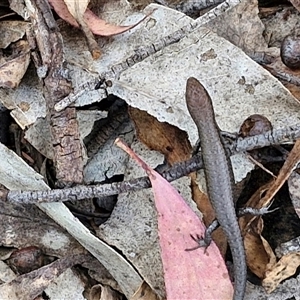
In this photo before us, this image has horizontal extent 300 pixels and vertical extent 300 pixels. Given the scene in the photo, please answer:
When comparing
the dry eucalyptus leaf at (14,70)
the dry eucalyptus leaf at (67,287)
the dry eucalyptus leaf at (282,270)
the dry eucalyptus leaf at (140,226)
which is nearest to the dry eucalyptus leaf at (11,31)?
the dry eucalyptus leaf at (14,70)

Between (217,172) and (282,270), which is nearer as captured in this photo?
(282,270)

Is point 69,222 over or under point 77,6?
under

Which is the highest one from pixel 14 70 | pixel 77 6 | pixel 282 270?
pixel 77 6

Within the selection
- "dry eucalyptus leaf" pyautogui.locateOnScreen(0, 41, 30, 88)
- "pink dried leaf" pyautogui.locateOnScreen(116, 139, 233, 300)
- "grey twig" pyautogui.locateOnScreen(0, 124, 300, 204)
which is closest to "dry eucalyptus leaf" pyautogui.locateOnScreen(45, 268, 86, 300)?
"grey twig" pyautogui.locateOnScreen(0, 124, 300, 204)

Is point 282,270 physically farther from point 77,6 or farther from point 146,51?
point 77,6

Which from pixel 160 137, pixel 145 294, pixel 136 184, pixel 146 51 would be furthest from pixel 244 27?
pixel 145 294

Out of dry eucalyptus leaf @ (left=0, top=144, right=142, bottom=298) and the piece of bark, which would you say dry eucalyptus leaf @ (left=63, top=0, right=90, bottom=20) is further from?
dry eucalyptus leaf @ (left=0, top=144, right=142, bottom=298)

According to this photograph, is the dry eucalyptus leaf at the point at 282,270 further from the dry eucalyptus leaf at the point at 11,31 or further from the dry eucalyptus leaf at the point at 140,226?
the dry eucalyptus leaf at the point at 11,31
